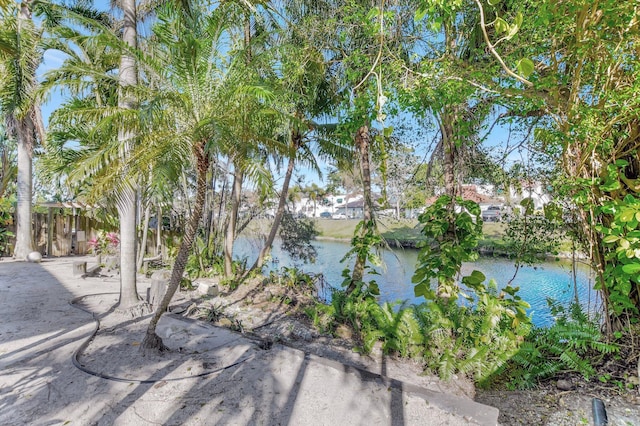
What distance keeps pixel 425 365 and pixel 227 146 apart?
3595mm

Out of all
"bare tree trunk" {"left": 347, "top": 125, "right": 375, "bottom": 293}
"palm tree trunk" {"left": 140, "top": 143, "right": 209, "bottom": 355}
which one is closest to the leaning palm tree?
"palm tree trunk" {"left": 140, "top": 143, "right": 209, "bottom": 355}

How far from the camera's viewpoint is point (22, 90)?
6230 millimetres

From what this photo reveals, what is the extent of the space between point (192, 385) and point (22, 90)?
21.9 feet

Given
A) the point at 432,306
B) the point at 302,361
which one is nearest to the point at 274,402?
the point at 302,361

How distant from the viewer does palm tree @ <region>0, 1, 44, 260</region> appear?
4.48 m

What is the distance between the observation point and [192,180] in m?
11.0

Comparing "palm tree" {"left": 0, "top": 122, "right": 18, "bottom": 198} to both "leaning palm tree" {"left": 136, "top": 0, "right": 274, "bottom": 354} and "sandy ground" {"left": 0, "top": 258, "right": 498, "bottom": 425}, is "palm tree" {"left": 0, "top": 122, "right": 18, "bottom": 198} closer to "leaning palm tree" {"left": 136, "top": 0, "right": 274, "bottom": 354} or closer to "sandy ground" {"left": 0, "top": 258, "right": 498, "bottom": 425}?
"sandy ground" {"left": 0, "top": 258, "right": 498, "bottom": 425}

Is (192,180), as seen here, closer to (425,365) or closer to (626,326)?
(425,365)

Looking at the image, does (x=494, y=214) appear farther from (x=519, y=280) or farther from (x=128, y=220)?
(x=128, y=220)

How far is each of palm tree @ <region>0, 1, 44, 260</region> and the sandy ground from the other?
10.9 feet

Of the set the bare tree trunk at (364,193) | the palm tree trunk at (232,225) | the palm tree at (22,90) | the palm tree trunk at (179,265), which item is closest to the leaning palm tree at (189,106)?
the palm tree trunk at (179,265)

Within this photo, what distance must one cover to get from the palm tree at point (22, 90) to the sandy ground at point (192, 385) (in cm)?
332

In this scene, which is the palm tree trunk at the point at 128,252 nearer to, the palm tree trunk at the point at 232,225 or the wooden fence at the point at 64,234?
the palm tree trunk at the point at 232,225

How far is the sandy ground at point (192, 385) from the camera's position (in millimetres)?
2707
